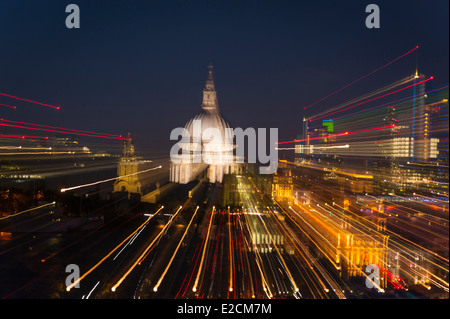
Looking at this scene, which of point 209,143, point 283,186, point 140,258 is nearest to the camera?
point 140,258

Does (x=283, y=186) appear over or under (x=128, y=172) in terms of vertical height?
under

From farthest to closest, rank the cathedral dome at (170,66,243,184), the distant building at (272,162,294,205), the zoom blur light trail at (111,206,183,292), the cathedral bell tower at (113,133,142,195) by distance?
the cathedral dome at (170,66,243,184) < the cathedral bell tower at (113,133,142,195) < the distant building at (272,162,294,205) < the zoom blur light trail at (111,206,183,292)

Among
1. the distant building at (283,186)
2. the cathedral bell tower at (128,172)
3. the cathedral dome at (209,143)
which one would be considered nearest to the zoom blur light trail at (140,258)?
the distant building at (283,186)

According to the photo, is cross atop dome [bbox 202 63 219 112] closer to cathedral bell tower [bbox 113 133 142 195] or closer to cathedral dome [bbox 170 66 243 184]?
cathedral dome [bbox 170 66 243 184]

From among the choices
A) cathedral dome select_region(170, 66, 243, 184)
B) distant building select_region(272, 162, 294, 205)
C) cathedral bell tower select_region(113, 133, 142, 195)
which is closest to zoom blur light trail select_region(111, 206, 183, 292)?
distant building select_region(272, 162, 294, 205)

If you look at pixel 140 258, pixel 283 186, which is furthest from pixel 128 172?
pixel 140 258

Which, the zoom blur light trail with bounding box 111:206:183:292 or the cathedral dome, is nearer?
the zoom blur light trail with bounding box 111:206:183:292

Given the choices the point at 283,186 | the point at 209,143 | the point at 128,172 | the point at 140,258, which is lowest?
the point at 140,258

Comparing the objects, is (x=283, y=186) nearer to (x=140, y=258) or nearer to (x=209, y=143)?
(x=140, y=258)

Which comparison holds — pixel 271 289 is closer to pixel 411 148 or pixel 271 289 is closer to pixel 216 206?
pixel 411 148

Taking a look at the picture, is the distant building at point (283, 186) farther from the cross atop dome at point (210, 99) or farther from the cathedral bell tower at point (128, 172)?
the cross atop dome at point (210, 99)

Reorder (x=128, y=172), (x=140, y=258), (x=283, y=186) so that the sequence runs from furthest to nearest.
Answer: (x=128, y=172), (x=283, y=186), (x=140, y=258)
